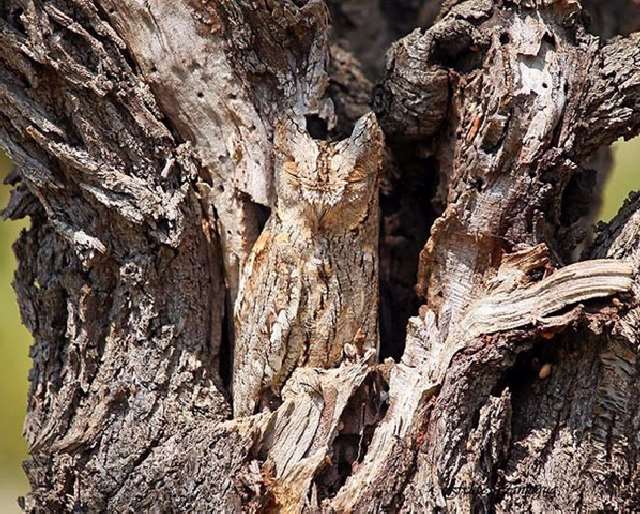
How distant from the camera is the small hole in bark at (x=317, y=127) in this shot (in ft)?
5.28

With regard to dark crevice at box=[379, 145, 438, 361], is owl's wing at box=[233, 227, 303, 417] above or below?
below

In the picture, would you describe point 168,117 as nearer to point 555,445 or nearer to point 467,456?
point 467,456

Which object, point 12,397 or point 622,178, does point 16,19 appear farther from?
point 622,178

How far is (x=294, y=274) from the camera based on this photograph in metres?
1.47

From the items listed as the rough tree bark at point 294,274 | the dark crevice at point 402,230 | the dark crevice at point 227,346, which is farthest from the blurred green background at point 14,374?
the dark crevice at point 227,346

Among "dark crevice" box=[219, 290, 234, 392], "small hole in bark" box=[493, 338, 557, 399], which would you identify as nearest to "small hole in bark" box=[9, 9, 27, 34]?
"dark crevice" box=[219, 290, 234, 392]

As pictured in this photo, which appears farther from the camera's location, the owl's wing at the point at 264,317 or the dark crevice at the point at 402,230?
the dark crevice at the point at 402,230

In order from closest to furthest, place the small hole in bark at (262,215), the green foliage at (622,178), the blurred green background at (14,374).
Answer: the small hole in bark at (262,215) → the blurred green background at (14,374) → the green foliage at (622,178)

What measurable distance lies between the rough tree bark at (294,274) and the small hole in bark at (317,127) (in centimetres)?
2

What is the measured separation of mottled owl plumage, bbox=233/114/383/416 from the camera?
57.2 inches

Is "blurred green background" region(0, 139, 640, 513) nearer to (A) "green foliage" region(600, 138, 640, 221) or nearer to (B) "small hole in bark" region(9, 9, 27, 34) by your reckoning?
(A) "green foliage" region(600, 138, 640, 221)

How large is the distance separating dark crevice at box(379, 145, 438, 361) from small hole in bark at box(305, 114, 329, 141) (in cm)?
20

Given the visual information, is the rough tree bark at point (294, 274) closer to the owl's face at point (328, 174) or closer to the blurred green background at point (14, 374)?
the owl's face at point (328, 174)

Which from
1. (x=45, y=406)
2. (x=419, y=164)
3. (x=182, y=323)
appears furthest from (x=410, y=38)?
(x=45, y=406)
